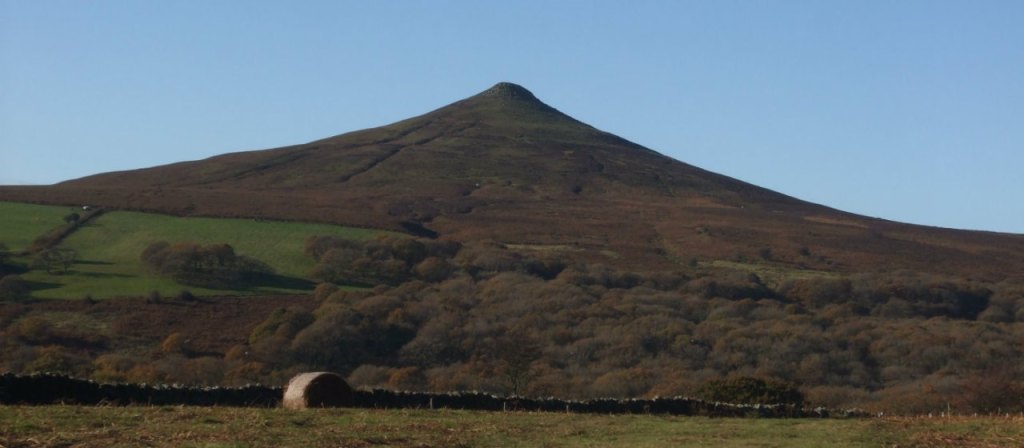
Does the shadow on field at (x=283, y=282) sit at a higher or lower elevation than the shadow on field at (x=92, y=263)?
lower

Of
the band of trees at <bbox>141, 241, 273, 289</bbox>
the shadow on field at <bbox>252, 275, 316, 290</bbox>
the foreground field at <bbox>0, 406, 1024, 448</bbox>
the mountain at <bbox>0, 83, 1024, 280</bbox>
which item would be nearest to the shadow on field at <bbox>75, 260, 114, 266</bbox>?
the band of trees at <bbox>141, 241, 273, 289</bbox>

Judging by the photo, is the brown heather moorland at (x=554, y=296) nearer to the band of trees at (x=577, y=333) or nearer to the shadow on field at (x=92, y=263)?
the band of trees at (x=577, y=333)

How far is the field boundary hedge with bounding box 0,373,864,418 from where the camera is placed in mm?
20766

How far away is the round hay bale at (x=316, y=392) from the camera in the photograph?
2259 centimetres

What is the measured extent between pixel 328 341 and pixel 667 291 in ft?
95.9

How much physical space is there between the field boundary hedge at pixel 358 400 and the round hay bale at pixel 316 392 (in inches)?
17.5

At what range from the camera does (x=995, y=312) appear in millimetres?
77312

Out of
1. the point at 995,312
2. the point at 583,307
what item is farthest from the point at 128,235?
the point at 995,312

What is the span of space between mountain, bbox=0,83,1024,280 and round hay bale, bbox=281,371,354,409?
6265 cm

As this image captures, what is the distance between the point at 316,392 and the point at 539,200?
89492 mm

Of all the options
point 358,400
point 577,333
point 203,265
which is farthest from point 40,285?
point 358,400

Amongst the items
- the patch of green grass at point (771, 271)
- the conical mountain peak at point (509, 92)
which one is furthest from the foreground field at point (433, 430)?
the conical mountain peak at point (509, 92)

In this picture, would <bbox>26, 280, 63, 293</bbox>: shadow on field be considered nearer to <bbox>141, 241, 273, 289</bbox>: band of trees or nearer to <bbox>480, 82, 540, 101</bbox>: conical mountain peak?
<bbox>141, 241, 273, 289</bbox>: band of trees

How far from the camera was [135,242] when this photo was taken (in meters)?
A: 75.6
